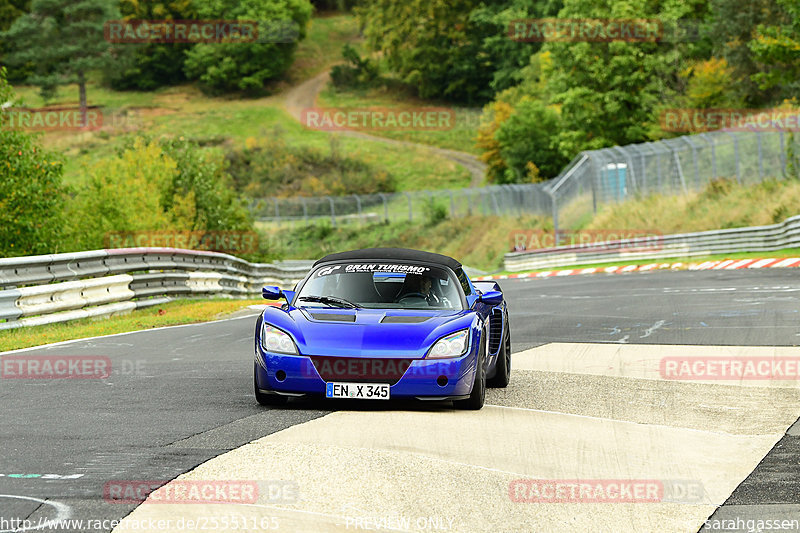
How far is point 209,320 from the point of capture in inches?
779

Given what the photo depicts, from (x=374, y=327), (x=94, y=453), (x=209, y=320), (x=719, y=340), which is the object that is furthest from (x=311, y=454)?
(x=209, y=320)

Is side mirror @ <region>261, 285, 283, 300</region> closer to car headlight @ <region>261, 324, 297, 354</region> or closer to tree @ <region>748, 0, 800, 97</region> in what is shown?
car headlight @ <region>261, 324, 297, 354</region>

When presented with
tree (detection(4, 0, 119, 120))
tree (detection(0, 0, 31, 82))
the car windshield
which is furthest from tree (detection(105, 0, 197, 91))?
the car windshield

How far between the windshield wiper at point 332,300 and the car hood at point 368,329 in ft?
0.64

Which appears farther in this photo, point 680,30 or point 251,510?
point 680,30

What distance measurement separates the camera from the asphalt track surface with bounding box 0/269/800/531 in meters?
5.79

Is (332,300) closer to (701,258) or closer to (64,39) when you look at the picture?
(701,258)

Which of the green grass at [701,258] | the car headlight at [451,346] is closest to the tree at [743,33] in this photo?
the green grass at [701,258]

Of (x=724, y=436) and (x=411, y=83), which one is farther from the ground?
(x=724, y=436)

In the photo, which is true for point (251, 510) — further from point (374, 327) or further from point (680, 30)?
point (680, 30)

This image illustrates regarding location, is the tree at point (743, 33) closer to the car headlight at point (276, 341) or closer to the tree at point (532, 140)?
the tree at point (532, 140)

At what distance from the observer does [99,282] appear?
18594mm

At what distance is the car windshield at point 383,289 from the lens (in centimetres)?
985

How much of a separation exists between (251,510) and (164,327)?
40.5 feet
